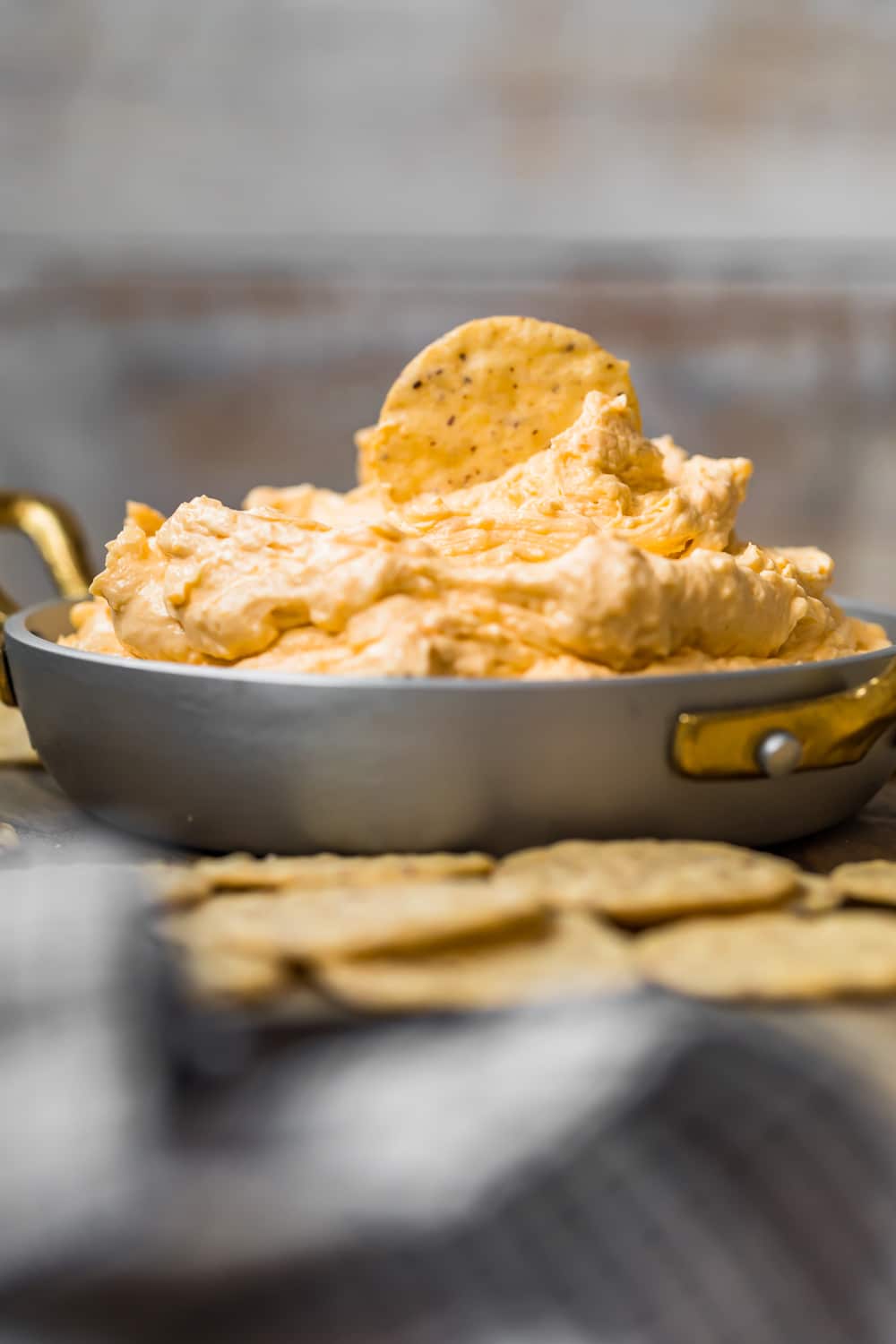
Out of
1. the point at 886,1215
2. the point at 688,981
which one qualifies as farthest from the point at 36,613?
the point at 886,1215

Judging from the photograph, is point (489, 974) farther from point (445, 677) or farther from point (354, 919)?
point (445, 677)

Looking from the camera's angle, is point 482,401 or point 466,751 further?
point 482,401

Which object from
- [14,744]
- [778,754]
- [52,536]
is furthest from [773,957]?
[52,536]

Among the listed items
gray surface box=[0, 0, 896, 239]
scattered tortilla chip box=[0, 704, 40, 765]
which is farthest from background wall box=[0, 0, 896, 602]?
scattered tortilla chip box=[0, 704, 40, 765]

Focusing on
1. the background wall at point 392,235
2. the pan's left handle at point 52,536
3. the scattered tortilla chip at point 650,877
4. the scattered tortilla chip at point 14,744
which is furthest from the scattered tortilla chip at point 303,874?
the background wall at point 392,235

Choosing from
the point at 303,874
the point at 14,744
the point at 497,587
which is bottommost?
the point at 14,744

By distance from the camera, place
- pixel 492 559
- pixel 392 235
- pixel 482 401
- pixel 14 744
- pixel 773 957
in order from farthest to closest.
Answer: pixel 392 235, pixel 14 744, pixel 482 401, pixel 492 559, pixel 773 957

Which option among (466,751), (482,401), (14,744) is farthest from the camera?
(14,744)
